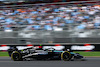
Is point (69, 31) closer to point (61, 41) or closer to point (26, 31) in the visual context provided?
point (61, 41)

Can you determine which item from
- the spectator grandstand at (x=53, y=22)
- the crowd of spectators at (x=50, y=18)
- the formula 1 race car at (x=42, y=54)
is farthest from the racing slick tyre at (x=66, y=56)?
the crowd of spectators at (x=50, y=18)

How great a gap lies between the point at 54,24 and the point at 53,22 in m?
0.44

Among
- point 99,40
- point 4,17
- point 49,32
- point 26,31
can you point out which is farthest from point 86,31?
point 4,17

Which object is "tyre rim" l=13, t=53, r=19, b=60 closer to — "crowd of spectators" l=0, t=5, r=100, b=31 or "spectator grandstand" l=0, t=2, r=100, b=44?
"spectator grandstand" l=0, t=2, r=100, b=44

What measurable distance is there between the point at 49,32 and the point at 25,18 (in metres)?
2.77

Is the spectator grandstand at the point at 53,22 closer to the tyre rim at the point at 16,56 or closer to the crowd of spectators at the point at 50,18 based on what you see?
the crowd of spectators at the point at 50,18

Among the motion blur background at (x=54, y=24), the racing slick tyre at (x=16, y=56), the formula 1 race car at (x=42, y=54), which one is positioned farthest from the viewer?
the motion blur background at (x=54, y=24)

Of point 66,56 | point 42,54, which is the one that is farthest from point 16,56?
point 66,56

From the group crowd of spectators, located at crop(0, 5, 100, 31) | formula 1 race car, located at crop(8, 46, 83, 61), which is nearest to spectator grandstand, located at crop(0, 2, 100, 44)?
crowd of spectators, located at crop(0, 5, 100, 31)

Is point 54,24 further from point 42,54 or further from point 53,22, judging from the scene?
point 42,54

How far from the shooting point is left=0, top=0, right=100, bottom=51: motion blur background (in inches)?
495

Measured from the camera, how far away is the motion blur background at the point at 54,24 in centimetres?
1257

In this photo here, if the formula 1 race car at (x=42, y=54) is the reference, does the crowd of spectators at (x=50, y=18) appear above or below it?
above

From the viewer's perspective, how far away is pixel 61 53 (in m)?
8.81
